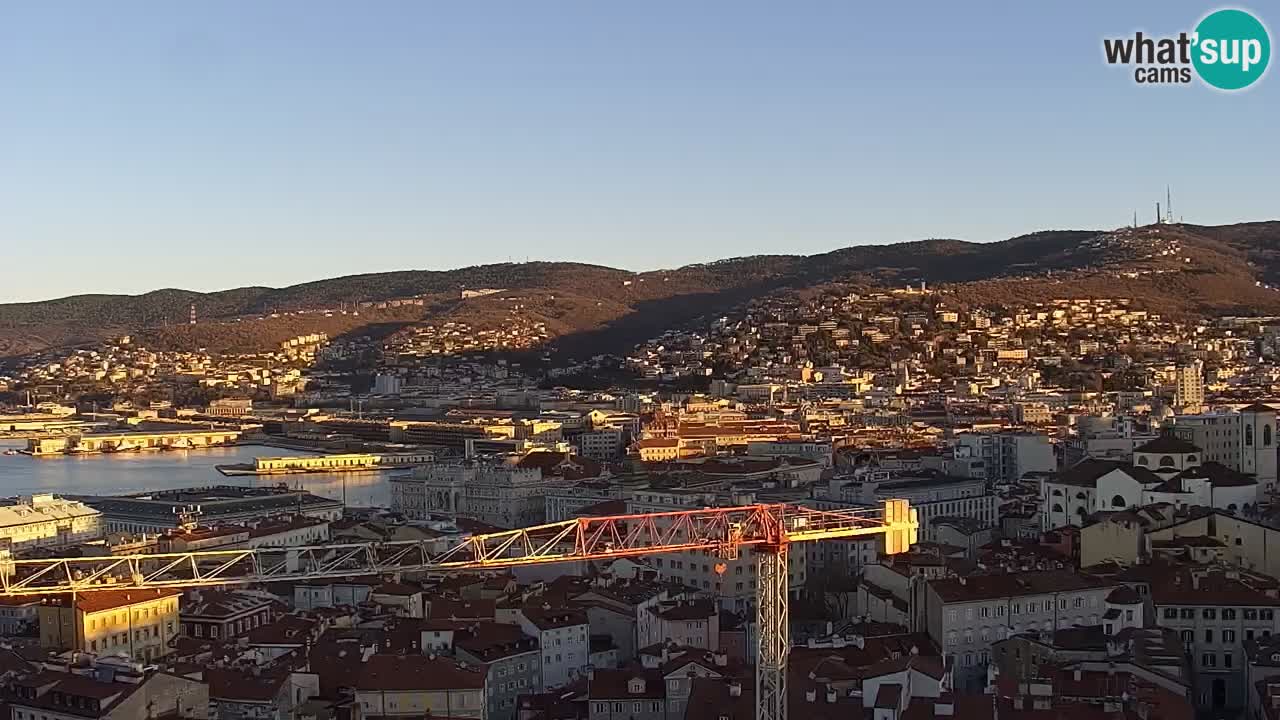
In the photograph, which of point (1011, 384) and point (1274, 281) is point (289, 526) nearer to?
point (1011, 384)

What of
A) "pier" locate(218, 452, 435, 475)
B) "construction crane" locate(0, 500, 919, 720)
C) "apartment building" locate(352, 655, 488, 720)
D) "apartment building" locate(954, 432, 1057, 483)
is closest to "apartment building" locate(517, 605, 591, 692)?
"construction crane" locate(0, 500, 919, 720)

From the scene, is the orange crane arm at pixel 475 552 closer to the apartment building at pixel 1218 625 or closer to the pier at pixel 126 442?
the apartment building at pixel 1218 625

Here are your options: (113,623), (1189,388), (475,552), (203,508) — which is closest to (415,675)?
(475,552)

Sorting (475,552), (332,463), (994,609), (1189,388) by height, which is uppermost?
(475,552)

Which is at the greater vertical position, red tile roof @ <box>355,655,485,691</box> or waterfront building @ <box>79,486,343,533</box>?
red tile roof @ <box>355,655,485,691</box>

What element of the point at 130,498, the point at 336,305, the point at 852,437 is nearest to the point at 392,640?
the point at 130,498

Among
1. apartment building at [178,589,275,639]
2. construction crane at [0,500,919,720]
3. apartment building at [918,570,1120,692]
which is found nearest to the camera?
construction crane at [0,500,919,720]

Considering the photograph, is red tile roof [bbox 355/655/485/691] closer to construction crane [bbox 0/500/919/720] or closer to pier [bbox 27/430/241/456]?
construction crane [bbox 0/500/919/720]

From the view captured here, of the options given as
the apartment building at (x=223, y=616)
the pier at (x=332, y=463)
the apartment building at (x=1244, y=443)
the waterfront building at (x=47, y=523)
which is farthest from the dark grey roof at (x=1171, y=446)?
the pier at (x=332, y=463)

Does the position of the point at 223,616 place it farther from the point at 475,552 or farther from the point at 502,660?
the point at 502,660
